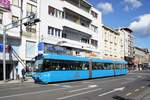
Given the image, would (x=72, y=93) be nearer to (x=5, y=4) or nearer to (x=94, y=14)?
(x=5, y=4)

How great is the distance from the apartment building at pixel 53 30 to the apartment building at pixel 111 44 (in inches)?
265

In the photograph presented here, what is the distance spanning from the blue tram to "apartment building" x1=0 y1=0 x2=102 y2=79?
19.8ft

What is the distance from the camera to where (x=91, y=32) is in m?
58.8

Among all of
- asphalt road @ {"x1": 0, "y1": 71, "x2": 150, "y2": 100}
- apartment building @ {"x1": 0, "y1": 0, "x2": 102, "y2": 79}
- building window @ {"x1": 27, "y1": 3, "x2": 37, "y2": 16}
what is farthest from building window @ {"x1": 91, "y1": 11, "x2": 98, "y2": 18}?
asphalt road @ {"x1": 0, "y1": 71, "x2": 150, "y2": 100}

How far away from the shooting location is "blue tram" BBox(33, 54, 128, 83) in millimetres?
27984

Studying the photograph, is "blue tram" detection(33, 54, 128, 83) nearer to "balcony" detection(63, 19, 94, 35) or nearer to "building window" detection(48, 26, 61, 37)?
"building window" detection(48, 26, 61, 37)

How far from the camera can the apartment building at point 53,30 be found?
117 ft

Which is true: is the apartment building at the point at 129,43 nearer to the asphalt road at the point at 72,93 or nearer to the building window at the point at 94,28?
the building window at the point at 94,28

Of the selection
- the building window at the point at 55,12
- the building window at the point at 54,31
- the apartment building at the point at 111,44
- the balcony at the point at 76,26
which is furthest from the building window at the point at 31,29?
the apartment building at the point at 111,44

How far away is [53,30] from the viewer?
44312 millimetres

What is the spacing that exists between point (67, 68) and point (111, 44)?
152 feet

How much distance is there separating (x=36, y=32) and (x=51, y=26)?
4132 millimetres

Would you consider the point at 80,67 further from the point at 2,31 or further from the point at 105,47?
the point at 105,47

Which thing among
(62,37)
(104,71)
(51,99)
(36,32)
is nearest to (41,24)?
(36,32)
